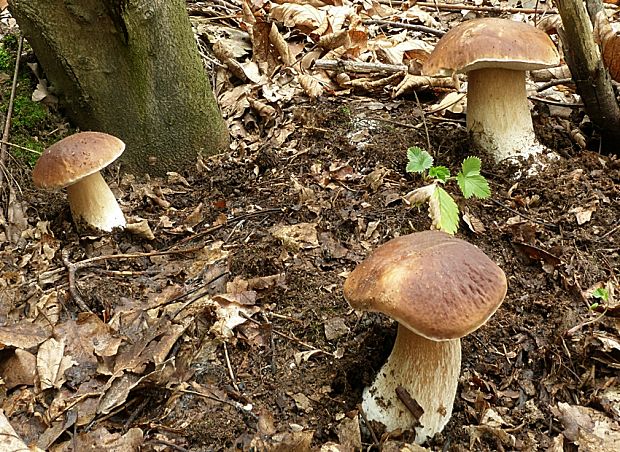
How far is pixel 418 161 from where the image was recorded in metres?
3.82

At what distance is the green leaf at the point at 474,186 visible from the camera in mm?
3559

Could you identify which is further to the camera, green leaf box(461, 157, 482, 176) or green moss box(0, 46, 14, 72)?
green moss box(0, 46, 14, 72)

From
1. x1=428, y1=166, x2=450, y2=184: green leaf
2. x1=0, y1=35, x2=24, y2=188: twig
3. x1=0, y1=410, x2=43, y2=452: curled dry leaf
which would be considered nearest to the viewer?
x1=0, y1=410, x2=43, y2=452: curled dry leaf

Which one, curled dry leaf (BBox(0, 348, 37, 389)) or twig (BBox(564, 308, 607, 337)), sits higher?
curled dry leaf (BBox(0, 348, 37, 389))

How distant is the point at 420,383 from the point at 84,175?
2573 millimetres

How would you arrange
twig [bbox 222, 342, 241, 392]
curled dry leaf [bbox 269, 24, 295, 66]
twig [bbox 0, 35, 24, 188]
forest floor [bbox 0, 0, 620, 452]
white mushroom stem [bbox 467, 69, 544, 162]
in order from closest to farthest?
forest floor [bbox 0, 0, 620, 452] → twig [bbox 222, 342, 241, 392] → white mushroom stem [bbox 467, 69, 544, 162] → twig [bbox 0, 35, 24, 188] → curled dry leaf [bbox 269, 24, 295, 66]

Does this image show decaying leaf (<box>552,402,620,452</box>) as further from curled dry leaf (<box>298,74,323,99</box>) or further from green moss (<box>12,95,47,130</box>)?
green moss (<box>12,95,47,130</box>)

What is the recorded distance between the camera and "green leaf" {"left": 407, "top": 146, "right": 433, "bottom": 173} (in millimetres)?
3770

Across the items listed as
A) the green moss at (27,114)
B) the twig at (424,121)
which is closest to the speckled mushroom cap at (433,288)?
the twig at (424,121)

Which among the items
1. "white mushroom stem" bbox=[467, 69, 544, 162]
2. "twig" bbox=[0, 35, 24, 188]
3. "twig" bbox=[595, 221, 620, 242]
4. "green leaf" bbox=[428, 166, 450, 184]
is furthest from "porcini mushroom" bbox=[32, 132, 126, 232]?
"twig" bbox=[595, 221, 620, 242]

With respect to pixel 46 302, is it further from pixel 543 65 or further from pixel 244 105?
pixel 543 65

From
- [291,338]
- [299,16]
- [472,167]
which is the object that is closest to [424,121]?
[472,167]

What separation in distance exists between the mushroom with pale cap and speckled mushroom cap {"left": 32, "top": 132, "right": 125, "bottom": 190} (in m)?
2.22

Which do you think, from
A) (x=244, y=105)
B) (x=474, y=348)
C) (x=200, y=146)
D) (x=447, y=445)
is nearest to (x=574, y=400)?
(x=474, y=348)
